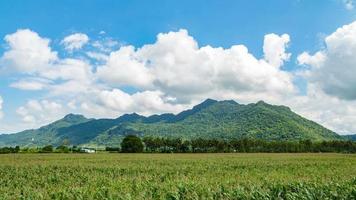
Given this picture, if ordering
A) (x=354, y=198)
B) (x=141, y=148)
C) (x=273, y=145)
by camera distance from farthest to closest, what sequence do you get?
(x=273, y=145)
(x=141, y=148)
(x=354, y=198)

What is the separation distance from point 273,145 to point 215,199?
142321mm

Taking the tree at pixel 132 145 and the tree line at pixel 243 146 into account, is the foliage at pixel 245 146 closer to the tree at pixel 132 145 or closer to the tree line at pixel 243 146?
the tree line at pixel 243 146

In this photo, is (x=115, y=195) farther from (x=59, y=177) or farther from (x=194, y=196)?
(x=59, y=177)

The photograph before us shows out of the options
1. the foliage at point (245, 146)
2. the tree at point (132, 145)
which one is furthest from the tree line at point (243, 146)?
the tree at point (132, 145)

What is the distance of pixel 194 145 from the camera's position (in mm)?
151625

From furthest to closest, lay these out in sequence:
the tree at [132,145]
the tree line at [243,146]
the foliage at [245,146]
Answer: the foliage at [245,146]
the tree line at [243,146]
the tree at [132,145]

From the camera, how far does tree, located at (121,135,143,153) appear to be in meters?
141

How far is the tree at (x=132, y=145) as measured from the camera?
141375mm

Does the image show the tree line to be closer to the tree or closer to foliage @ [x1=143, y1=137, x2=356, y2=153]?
foliage @ [x1=143, y1=137, x2=356, y2=153]

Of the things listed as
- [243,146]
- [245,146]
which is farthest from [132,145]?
[245,146]

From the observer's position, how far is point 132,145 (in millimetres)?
141125

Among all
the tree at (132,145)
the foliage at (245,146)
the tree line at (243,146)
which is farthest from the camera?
the foliage at (245,146)

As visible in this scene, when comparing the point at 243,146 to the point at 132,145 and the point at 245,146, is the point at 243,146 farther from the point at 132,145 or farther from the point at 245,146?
the point at 132,145

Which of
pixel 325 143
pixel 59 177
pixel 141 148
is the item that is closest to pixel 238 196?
pixel 59 177
